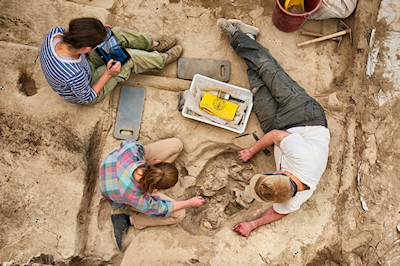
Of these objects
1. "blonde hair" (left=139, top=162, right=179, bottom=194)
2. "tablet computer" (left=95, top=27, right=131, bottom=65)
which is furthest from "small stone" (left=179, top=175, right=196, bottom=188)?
"tablet computer" (left=95, top=27, right=131, bottom=65)

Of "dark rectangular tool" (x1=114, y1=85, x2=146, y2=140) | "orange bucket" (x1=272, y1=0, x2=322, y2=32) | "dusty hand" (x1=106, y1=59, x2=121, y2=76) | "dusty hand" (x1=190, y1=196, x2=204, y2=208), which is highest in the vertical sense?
"orange bucket" (x1=272, y1=0, x2=322, y2=32)

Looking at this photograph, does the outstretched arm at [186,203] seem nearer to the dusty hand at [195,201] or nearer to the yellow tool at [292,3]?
the dusty hand at [195,201]

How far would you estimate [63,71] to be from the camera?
2.31 meters

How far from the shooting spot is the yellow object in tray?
3.16 metres

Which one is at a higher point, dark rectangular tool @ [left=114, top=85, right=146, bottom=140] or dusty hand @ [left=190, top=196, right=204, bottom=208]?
dark rectangular tool @ [left=114, top=85, right=146, bottom=140]

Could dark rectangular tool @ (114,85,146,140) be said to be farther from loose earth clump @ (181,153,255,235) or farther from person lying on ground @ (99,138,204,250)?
loose earth clump @ (181,153,255,235)

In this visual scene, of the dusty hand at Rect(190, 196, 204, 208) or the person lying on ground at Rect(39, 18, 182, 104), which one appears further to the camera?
the dusty hand at Rect(190, 196, 204, 208)

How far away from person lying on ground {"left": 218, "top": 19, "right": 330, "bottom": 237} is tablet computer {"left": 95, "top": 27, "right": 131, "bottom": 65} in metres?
1.29

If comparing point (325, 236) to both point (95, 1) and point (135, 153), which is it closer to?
point (135, 153)

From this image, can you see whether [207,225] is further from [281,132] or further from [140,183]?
[281,132]

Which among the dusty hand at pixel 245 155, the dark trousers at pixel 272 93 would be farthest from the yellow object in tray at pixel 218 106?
the dusty hand at pixel 245 155

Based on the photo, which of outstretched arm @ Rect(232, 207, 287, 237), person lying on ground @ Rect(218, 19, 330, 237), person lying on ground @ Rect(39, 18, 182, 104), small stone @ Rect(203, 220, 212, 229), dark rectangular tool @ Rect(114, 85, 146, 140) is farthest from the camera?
dark rectangular tool @ Rect(114, 85, 146, 140)

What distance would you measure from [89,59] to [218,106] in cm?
161

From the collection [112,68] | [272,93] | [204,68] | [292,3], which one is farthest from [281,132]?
[112,68]
